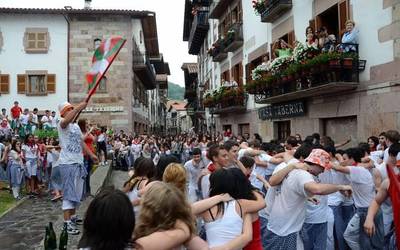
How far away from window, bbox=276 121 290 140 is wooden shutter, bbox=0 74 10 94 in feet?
63.5

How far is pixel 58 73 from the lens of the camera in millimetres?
29266

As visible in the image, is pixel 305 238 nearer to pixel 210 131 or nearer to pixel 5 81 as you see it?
pixel 210 131

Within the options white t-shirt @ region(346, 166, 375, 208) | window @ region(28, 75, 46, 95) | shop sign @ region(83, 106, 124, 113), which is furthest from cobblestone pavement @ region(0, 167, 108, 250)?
window @ region(28, 75, 46, 95)

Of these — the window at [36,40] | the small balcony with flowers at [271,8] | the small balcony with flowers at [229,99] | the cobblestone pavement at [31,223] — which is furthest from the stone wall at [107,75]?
the cobblestone pavement at [31,223]

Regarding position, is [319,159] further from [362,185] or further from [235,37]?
[235,37]

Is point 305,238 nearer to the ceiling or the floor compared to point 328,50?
nearer to the floor

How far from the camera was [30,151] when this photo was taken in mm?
12922

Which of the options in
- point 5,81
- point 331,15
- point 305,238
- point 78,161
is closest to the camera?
point 305,238

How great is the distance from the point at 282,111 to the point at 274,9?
324 centimetres

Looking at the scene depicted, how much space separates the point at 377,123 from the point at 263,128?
→ 7504 mm

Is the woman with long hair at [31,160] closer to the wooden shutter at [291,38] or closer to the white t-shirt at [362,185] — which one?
the wooden shutter at [291,38]

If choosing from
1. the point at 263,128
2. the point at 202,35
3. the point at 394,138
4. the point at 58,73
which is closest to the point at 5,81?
the point at 58,73

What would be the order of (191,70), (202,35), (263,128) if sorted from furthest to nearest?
(191,70) → (202,35) → (263,128)

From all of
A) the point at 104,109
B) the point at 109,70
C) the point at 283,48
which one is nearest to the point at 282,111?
the point at 283,48
